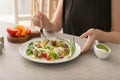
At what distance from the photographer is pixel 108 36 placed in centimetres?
115

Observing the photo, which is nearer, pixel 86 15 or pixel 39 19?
pixel 39 19

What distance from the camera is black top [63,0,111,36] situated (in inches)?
50.6

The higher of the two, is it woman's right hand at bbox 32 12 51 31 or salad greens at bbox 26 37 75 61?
woman's right hand at bbox 32 12 51 31

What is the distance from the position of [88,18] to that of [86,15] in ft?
0.07

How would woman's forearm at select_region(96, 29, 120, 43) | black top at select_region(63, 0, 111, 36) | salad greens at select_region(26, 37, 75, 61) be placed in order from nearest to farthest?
salad greens at select_region(26, 37, 75, 61)
woman's forearm at select_region(96, 29, 120, 43)
black top at select_region(63, 0, 111, 36)

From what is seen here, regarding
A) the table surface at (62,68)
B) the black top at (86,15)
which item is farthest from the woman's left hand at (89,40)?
the black top at (86,15)

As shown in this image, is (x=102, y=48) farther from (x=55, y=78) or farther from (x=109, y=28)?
(x=109, y=28)

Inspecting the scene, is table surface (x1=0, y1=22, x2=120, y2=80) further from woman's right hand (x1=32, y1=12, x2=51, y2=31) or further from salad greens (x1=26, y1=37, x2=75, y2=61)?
woman's right hand (x1=32, y1=12, x2=51, y2=31)

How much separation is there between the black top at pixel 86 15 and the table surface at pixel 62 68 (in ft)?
1.29

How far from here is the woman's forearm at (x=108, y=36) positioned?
1102 mm

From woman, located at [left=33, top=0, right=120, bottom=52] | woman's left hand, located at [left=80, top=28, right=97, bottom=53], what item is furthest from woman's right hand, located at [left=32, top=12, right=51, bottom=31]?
woman's left hand, located at [left=80, top=28, right=97, bottom=53]

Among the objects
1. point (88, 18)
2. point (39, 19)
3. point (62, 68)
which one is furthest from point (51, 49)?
point (88, 18)

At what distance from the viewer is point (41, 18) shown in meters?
1.19

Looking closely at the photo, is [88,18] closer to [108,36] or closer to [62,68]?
[108,36]
